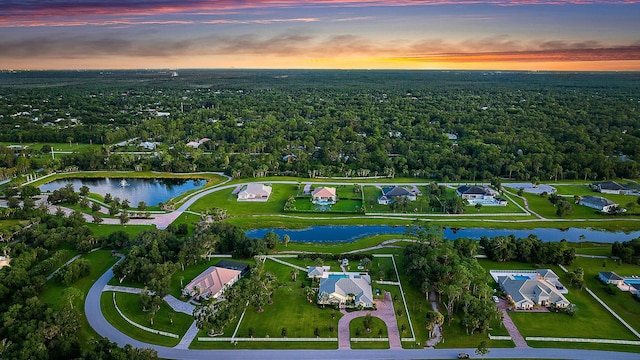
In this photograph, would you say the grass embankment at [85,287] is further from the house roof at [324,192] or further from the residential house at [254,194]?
the house roof at [324,192]

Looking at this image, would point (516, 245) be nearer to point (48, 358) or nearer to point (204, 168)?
point (48, 358)

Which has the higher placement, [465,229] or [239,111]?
[239,111]

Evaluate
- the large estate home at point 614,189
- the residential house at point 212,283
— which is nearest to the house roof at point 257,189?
the residential house at point 212,283

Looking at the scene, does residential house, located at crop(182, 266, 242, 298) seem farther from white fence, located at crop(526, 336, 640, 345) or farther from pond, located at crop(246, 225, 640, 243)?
white fence, located at crop(526, 336, 640, 345)

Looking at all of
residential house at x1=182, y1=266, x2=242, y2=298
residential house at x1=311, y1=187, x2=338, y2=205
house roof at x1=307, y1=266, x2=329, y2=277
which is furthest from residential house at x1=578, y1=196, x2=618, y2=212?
residential house at x1=182, y1=266, x2=242, y2=298

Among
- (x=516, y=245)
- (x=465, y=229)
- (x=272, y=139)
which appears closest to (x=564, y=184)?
(x=465, y=229)

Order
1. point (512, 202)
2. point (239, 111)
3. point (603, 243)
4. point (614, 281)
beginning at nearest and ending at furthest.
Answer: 1. point (614, 281)
2. point (603, 243)
3. point (512, 202)
4. point (239, 111)

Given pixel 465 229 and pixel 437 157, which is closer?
pixel 465 229
